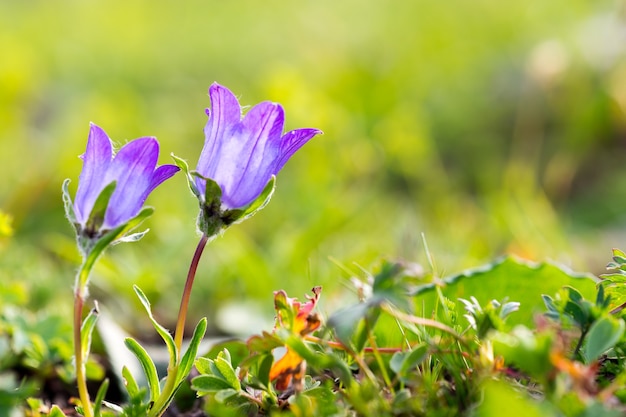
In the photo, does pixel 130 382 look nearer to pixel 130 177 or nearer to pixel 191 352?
pixel 191 352

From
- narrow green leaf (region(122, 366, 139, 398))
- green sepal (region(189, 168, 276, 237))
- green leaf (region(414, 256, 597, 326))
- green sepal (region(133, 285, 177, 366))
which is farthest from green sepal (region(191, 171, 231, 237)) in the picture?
green leaf (region(414, 256, 597, 326))

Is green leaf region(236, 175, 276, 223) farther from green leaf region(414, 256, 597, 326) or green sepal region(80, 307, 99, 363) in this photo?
green leaf region(414, 256, 597, 326)

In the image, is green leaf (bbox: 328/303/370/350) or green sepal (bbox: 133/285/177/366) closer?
green leaf (bbox: 328/303/370/350)

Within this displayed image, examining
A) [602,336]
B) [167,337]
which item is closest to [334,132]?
[167,337]

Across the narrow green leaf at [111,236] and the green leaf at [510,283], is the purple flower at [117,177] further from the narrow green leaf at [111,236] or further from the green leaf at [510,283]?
the green leaf at [510,283]

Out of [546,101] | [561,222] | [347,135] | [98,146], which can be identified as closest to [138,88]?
[347,135]

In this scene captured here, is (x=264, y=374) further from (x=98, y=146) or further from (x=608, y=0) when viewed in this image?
(x=608, y=0)

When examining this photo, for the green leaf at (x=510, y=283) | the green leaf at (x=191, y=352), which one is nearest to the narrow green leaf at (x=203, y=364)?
the green leaf at (x=191, y=352)
